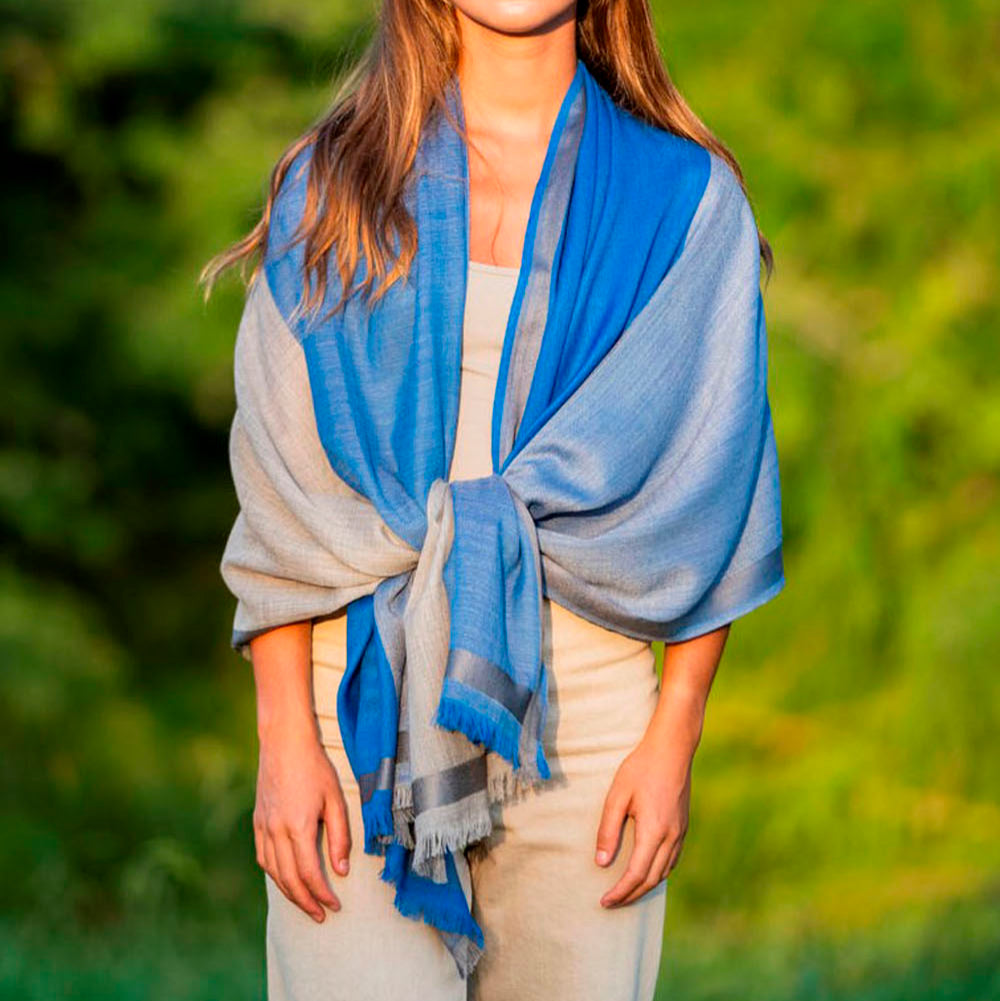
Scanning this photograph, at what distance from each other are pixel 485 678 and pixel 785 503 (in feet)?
12.8

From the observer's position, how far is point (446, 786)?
1.93m

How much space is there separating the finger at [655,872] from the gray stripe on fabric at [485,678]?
0.86 feet

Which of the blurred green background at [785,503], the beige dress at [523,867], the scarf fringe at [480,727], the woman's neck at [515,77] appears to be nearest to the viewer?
the scarf fringe at [480,727]

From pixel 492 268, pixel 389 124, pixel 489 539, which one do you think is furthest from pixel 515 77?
pixel 489 539

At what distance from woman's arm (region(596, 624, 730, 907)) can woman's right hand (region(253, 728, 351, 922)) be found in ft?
1.00

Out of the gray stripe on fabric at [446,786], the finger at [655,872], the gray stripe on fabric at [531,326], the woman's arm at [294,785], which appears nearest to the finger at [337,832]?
the woman's arm at [294,785]

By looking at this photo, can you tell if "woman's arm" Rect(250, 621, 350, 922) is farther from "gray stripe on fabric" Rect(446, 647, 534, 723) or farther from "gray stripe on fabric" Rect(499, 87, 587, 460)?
"gray stripe on fabric" Rect(499, 87, 587, 460)

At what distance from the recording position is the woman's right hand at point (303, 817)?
1990mm

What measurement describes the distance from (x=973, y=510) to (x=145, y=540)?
442 centimetres

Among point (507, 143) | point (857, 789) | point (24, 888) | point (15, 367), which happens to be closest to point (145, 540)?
point (15, 367)

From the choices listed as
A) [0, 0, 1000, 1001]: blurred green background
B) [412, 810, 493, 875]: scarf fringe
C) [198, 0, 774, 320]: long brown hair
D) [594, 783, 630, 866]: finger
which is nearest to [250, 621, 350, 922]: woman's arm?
[412, 810, 493, 875]: scarf fringe

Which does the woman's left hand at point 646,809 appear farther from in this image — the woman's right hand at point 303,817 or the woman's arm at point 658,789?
the woman's right hand at point 303,817

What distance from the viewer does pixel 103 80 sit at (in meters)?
7.81

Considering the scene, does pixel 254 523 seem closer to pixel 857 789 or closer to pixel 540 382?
pixel 540 382
